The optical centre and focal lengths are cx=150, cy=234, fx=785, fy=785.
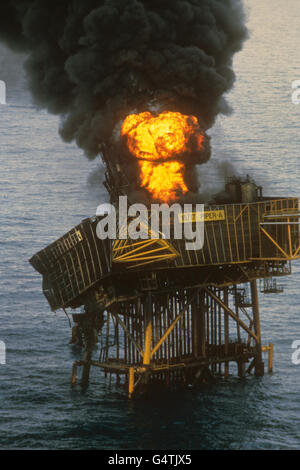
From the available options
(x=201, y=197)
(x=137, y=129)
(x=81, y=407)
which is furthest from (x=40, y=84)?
(x=81, y=407)

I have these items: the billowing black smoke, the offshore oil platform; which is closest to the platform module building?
the offshore oil platform

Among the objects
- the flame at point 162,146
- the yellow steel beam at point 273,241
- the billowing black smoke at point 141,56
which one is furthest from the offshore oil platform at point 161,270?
the billowing black smoke at point 141,56

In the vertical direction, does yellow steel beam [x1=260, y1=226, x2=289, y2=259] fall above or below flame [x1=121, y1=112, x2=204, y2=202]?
below

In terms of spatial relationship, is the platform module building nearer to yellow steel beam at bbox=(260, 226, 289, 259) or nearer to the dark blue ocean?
yellow steel beam at bbox=(260, 226, 289, 259)

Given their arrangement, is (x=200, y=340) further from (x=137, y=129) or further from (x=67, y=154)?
(x=67, y=154)

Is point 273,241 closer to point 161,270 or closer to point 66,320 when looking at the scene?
point 161,270

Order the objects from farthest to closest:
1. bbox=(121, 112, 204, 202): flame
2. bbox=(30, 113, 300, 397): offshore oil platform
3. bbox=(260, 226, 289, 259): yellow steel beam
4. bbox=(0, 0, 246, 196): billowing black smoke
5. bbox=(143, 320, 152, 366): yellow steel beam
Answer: bbox=(0, 0, 246, 196): billowing black smoke → bbox=(121, 112, 204, 202): flame → bbox=(260, 226, 289, 259): yellow steel beam → bbox=(143, 320, 152, 366): yellow steel beam → bbox=(30, 113, 300, 397): offshore oil platform

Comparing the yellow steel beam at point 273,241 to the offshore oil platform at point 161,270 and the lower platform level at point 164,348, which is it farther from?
the lower platform level at point 164,348

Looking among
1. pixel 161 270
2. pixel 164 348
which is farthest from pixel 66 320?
pixel 161 270
